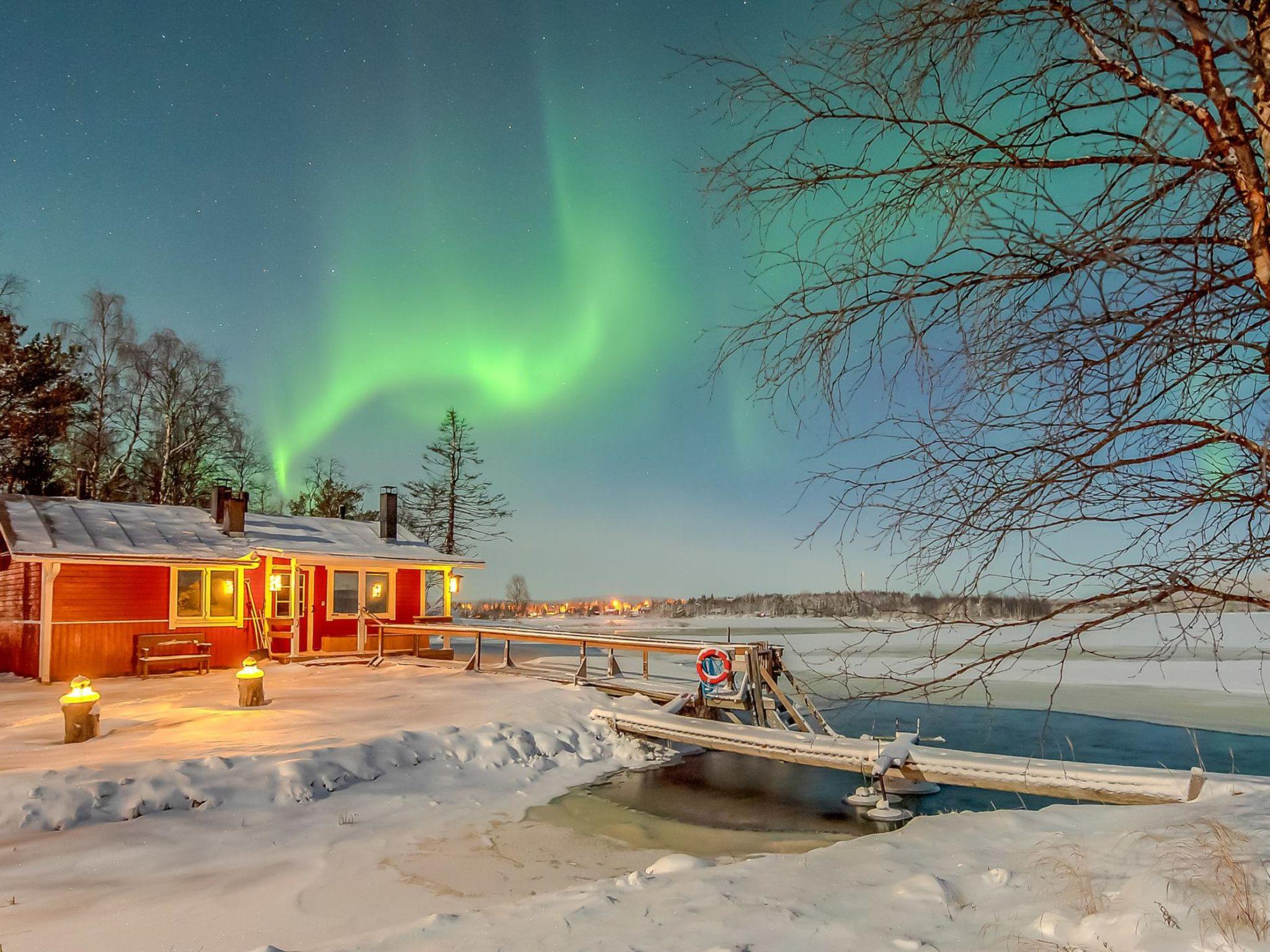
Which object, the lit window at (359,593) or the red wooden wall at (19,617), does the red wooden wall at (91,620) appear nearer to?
the red wooden wall at (19,617)

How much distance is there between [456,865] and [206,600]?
14564mm

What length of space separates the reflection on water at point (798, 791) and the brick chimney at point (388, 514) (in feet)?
44.7

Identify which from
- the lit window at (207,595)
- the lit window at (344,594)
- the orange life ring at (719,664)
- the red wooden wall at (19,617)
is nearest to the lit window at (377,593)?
the lit window at (344,594)

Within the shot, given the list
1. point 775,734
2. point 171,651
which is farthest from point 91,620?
point 775,734

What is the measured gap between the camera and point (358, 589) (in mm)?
21094

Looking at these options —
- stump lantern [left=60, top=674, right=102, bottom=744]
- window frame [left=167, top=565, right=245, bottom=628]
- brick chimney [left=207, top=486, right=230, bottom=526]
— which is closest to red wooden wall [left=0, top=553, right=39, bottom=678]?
window frame [left=167, top=565, right=245, bottom=628]

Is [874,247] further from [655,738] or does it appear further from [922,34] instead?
[655,738]

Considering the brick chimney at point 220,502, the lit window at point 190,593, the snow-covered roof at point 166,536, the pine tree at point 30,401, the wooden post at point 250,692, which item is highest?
A: the pine tree at point 30,401

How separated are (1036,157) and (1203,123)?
0.52m

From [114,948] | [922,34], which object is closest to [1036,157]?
[922,34]

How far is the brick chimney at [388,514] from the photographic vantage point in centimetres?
2388

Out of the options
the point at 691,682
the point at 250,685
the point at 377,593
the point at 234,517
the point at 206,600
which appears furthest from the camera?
the point at 377,593

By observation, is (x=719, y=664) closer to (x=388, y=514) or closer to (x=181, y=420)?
(x=388, y=514)

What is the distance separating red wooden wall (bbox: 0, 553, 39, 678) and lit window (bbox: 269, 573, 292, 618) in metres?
4.66
